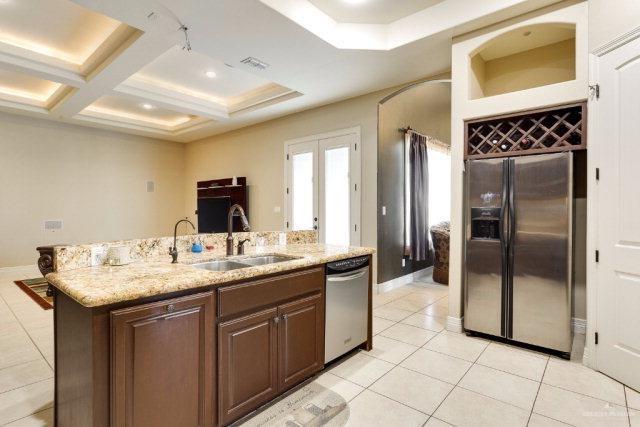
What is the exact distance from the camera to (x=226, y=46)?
3.40m

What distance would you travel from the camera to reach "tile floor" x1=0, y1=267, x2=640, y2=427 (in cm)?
198

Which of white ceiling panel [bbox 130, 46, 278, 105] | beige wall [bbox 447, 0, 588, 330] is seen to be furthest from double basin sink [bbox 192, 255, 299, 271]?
white ceiling panel [bbox 130, 46, 278, 105]

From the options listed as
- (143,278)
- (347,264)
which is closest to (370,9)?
(347,264)

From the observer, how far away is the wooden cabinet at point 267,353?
1792 millimetres

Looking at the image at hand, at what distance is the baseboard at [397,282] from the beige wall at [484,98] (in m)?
1.51

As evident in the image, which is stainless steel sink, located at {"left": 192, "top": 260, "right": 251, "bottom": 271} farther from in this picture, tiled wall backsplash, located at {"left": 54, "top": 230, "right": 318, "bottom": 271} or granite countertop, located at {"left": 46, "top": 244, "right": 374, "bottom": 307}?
tiled wall backsplash, located at {"left": 54, "top": 230, "right": 318, "bottom": 271}

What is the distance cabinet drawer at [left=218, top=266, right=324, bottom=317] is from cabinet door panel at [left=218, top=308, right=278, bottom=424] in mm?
68

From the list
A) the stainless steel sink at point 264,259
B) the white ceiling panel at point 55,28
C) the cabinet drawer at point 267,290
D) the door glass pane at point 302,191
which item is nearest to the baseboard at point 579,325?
the cabinet drawer at point 267,290

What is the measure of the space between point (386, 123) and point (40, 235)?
21.5 ft

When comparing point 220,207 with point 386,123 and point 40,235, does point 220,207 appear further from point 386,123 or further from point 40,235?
→ point 386,123

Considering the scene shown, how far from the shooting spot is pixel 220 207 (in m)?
6.95

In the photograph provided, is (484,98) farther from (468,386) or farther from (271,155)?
(271,155)

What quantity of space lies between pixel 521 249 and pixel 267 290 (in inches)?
90.0

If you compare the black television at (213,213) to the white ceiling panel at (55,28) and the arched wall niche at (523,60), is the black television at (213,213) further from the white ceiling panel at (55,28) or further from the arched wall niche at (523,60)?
the arched wall niche at (523,60)
